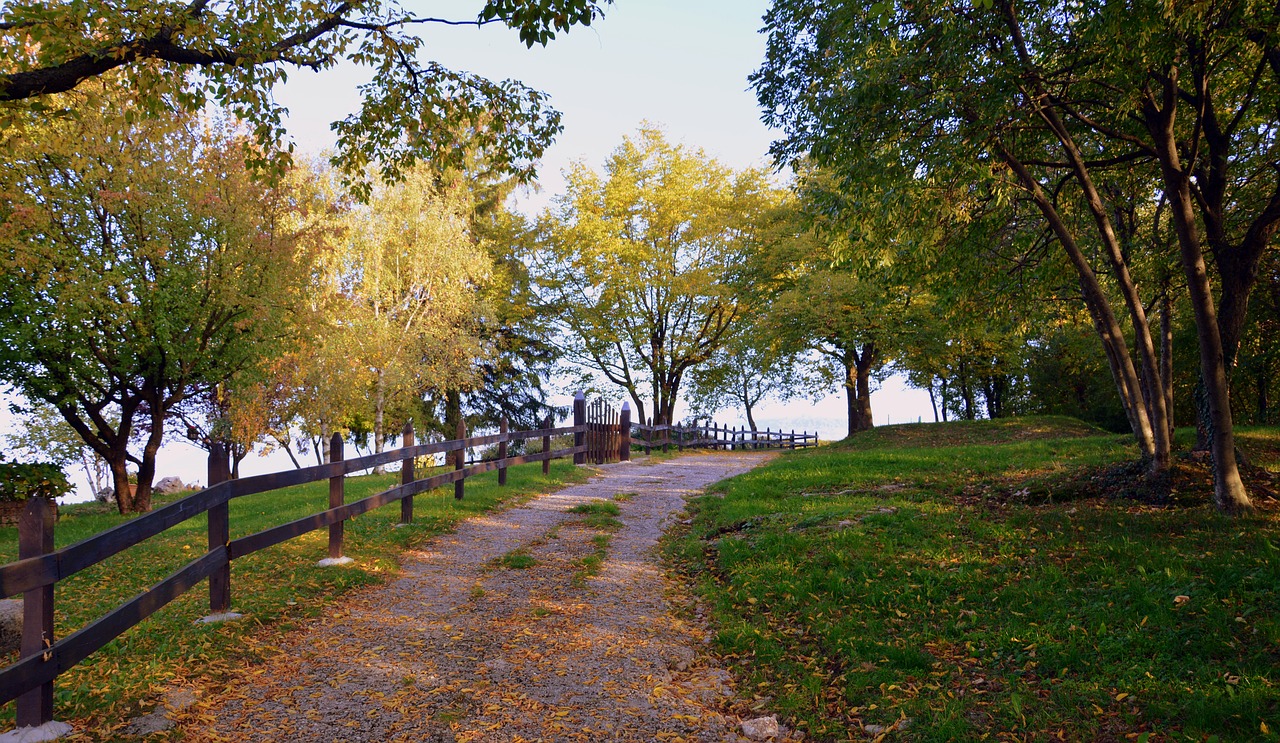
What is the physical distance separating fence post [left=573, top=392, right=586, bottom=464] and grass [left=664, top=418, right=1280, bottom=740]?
28.9 ft

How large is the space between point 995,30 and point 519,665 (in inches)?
366

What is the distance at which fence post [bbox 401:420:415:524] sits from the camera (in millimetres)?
10453

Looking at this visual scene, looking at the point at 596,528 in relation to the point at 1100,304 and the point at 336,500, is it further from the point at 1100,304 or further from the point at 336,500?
the point at 1100,304

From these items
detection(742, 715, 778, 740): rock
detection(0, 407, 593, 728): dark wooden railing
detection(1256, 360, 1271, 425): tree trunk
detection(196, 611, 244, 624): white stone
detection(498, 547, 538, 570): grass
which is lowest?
detection(742, 715, 778, 740): rock

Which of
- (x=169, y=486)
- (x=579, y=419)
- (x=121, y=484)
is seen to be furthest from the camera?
(x=169, y=486)

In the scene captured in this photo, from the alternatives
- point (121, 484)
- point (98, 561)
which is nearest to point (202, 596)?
point (98, 561)

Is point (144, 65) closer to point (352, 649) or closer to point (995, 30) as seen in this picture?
point (352, 649)

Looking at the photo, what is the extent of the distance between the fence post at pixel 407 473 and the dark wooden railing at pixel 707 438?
14.7 metres

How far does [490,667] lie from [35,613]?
2.75 meters

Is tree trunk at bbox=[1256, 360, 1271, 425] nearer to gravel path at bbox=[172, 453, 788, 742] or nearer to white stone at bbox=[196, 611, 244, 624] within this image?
gravel path at bbox=[172, 453, 788, 742]

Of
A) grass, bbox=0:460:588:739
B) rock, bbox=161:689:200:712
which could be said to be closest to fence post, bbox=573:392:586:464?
grass, bbox=0:460:588:739

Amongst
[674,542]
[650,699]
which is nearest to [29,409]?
[674,542]

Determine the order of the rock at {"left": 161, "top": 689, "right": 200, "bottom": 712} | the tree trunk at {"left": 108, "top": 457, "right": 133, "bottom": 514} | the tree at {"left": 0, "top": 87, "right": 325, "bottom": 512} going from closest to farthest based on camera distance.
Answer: the rock at {"left": 161, "top": 689, "right": 200, "bottom": 712} → the tree at {"left": 0, "top": 87, "right": 325, "bottom": 512} → the tree trunk at {"left": 108, "top": 457, "right": 133, "bottom": 514}

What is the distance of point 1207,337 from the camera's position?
8805 millimetres
